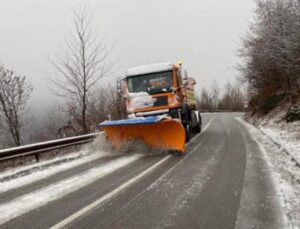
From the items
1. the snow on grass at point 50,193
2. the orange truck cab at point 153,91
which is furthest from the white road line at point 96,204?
the orange truck cab at point 153,91

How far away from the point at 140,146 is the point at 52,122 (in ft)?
57.8

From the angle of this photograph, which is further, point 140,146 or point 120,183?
point 140,146

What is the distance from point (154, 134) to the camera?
1077 centimetres

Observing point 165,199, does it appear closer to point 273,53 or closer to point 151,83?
point 151,83

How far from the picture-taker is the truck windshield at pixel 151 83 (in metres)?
12.5

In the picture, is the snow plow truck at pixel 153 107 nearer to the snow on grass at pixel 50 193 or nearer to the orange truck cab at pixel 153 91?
the orange truck cab at pixel 153 91

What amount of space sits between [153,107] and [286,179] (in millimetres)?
6049

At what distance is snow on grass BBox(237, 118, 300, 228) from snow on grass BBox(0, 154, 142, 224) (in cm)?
366

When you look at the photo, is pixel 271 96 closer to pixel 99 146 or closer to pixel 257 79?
pixel 257 79

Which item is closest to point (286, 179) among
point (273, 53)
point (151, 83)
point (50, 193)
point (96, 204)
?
point (96, 204)

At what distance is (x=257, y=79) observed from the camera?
28562 millimetres

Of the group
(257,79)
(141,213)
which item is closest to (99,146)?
(141,213)

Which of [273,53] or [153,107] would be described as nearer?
[153,107]

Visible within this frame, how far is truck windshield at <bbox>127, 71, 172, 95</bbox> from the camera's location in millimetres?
12484
